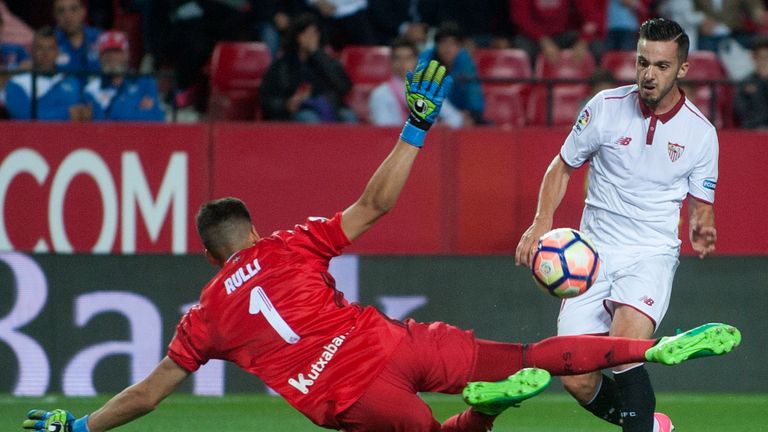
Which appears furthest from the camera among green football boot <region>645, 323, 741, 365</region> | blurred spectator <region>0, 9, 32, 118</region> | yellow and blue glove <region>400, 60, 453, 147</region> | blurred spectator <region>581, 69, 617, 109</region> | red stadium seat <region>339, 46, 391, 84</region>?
red stadium seat <region>339, 46, 391, 84</region>

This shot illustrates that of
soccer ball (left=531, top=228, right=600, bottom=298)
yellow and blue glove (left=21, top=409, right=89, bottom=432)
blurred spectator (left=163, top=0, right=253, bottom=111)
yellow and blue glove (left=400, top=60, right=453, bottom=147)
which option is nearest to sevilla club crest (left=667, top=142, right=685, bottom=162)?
soccer ball (left=531, top=228, right=600, bottom=298)

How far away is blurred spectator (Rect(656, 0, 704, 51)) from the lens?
12.8 meters

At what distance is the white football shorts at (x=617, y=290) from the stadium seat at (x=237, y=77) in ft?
18.0

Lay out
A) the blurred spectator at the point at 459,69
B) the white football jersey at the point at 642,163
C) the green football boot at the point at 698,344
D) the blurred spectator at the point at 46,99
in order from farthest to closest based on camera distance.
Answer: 1. the blurred spectator at the point at 459,69
2. the blurred spectator at the point at 46,99
3. the white football jersey at the point at 642,163
4. the green football boot at the point at 698,344

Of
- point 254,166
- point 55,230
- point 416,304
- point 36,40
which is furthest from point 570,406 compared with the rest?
point 36,40

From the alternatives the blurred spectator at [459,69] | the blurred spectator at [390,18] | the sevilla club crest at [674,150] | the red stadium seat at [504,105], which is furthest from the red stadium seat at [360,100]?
the sevilla club crest at [674,150]

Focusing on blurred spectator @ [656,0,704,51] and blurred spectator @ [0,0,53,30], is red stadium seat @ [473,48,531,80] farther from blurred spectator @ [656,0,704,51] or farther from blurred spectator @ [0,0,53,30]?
blurred spectator @ [0,0,53,30]

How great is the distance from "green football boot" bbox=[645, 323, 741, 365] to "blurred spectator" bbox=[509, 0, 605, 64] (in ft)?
24.0

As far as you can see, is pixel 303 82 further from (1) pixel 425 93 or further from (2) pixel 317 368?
(2) pixel 317 368

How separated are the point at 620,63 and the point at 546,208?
6.09 meters

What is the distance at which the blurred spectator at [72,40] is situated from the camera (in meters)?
11.1

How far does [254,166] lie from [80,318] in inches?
81.5

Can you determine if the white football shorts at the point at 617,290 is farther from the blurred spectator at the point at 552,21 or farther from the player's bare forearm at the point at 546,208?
the blurred spectator at the point at 552,21

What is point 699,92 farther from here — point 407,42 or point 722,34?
point 407,42
